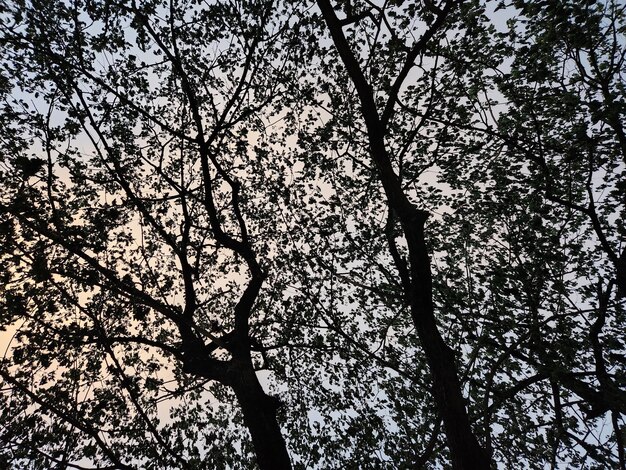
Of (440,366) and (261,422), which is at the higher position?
(261,422)

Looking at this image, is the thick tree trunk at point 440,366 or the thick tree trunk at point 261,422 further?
the thick tree trunk at point 261,422

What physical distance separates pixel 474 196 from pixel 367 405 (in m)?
8.06

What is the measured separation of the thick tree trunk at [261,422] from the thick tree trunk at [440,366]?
353 cm

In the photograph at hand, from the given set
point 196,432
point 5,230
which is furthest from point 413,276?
point 196,432

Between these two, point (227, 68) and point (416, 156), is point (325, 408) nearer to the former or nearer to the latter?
point (416, 156)

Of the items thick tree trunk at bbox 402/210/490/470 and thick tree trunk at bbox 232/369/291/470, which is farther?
thick tree trunk at bbox 232/369/291/470

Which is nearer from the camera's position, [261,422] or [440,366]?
[440,366]

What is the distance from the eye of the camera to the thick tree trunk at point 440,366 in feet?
→ 15.7

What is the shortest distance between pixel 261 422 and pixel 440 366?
13.3 ft

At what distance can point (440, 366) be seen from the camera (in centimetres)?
534

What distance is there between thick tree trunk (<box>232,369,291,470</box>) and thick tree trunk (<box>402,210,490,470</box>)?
3.53 m

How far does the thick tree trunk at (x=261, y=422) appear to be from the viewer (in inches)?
271

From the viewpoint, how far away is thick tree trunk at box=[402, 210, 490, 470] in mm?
4797

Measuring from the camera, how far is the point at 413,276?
5.88 m
